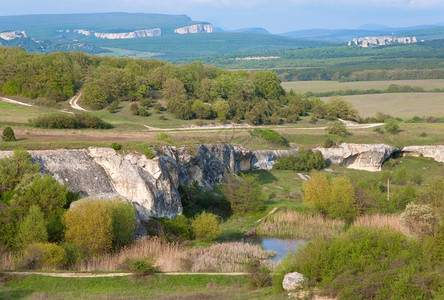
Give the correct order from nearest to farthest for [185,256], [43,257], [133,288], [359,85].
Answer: [133,288]
[43,257]
[185,256]
[359,85]

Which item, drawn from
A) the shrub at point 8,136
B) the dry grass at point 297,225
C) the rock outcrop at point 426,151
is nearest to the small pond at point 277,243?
the dry grass at point 297,225

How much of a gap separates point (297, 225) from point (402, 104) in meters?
78.6

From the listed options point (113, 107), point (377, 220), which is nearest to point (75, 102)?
point (113, 107)

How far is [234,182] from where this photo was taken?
164ft

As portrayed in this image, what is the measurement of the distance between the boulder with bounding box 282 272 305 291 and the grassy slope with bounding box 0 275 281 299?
30.5 inches

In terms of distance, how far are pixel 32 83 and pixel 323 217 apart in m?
42.5

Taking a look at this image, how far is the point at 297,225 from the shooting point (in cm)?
4403

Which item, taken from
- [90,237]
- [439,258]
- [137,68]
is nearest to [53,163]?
[90,237]

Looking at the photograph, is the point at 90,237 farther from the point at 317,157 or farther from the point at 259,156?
the point at 317,157

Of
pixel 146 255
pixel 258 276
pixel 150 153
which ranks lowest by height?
pixel 146 255

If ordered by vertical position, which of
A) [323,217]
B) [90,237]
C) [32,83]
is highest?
[32,83]

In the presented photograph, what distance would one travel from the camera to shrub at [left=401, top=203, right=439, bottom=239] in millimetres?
32812

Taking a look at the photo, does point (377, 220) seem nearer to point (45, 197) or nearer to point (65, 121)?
point (45, 197)

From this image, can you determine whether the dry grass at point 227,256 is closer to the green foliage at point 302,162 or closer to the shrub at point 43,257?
the shrub at point 43,257
